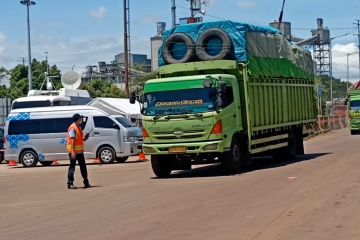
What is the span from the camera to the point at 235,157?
18.2 m

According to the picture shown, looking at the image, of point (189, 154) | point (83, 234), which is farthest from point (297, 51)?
point (83, 234)

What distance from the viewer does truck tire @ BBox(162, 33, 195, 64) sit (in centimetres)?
1909

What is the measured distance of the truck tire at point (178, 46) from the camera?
19.1 metres

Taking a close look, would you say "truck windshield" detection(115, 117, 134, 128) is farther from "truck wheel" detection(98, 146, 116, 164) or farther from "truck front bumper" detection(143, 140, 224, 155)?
"truck front bumper" detection(143, 140, 224, 155)

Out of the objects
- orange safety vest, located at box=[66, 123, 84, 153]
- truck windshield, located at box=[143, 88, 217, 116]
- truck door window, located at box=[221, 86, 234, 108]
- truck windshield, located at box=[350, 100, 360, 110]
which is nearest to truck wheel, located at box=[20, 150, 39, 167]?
truck windshield, located at box=[143, 88, 217, 116]

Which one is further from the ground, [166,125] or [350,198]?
[166,125]

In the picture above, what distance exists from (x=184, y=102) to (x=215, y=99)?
0.84 m

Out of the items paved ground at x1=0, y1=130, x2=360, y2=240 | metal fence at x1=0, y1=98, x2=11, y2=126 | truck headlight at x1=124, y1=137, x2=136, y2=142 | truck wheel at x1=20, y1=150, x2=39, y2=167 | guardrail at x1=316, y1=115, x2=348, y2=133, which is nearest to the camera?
paved ground at x1=0, y1=130, x2=360, y2=240

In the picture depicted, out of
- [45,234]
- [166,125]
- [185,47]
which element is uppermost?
[185,47]

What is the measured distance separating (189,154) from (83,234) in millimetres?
8123

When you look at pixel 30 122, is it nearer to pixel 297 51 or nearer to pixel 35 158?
pixel 35 158

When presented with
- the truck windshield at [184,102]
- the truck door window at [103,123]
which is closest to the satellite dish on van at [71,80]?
the truck door window at [103,123]

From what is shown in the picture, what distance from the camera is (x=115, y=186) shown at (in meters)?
16.9

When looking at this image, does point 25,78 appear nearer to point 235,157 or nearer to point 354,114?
point 354,114
